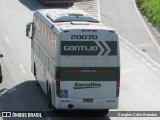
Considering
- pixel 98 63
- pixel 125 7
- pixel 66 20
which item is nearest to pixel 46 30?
pixel 66 20

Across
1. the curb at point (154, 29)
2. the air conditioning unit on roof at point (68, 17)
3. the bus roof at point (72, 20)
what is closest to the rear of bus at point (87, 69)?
the bus roof at point (72, 20)

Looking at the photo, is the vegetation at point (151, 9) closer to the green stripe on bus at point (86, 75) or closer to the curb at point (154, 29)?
the curb at point (154, 29)

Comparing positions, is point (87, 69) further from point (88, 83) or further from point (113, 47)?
point (113, 47)

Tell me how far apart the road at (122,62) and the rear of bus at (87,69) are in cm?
141

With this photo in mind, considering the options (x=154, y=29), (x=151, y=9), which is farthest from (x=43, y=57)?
(x=151, y=9)

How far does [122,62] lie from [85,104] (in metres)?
13.3

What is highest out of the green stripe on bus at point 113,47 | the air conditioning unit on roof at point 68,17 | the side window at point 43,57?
the air conditioning unit on roof at point 68,17

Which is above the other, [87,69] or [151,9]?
[87,69]

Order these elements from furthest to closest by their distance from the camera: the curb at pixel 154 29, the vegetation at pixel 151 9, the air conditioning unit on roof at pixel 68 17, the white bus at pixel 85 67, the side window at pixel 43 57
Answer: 1. the vegetation at pixel 151 9
2. the curb at pixel 154 29
3. the side window at pixel 43 57
4. the air conditioning unit on roof at pixel 68 17
5. the white bus at pixel 85 67

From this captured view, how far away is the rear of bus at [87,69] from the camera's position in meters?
20.0

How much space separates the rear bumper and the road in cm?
119

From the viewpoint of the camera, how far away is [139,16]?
155ft

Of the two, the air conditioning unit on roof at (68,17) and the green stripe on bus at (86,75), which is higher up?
the air conditioning unit on roof at (68,17)

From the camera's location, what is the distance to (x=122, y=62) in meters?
33.2
